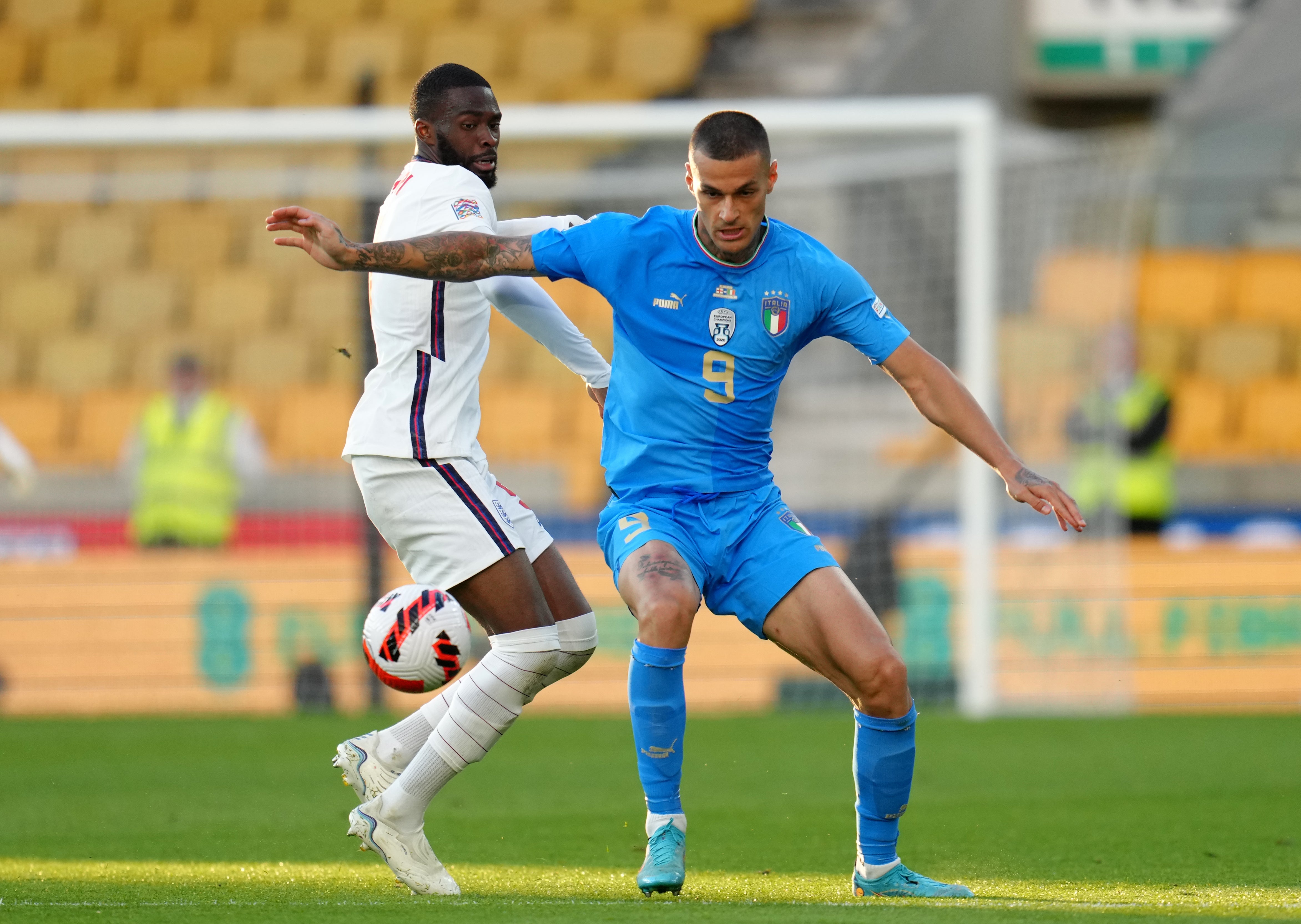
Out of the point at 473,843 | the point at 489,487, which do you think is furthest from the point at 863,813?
the point at 473,843

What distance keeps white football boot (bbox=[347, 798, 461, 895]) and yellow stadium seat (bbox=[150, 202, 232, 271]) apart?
7509 mm

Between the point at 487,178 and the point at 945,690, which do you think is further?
the point at 945,690

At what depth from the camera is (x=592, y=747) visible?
9.32m

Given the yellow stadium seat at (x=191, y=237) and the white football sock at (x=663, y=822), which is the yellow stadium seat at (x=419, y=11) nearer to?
the yellow stadium seat at (x=191, y=237)

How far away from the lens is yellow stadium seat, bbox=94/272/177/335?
11.9m

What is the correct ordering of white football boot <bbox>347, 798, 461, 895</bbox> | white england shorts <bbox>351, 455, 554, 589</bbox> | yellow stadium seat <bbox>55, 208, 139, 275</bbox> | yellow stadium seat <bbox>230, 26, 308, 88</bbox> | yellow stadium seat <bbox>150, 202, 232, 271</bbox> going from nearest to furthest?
white football boot <bbox>347, 798, 461, 895</bbox> < white england shorts <bbox>351, 455, 554, 589</bbox> < yellow stadium seat <bbox>55, 208, 139, 275</bbox> < yellow stadium seat <bbox>150, 202, 232, 271</bbox> < yellow stadium seat <bbox>230, 26, 308, 88</bbox>

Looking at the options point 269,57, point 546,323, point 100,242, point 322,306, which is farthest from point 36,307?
point 546,323

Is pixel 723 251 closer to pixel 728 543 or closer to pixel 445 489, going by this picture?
pixel 728 543

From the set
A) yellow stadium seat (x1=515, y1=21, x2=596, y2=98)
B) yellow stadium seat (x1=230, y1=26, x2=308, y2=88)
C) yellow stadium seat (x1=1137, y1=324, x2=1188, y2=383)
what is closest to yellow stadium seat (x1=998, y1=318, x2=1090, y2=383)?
yellow stadium seat (x1=1137, y1=324, x2=1188, y2=383)

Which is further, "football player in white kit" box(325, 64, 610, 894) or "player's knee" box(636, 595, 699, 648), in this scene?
"football player in white kit" box(325, 64, 610, 894)

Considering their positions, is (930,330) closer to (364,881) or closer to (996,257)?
(996,257)

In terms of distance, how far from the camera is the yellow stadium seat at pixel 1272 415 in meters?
13.3

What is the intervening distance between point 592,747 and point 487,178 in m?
4.75

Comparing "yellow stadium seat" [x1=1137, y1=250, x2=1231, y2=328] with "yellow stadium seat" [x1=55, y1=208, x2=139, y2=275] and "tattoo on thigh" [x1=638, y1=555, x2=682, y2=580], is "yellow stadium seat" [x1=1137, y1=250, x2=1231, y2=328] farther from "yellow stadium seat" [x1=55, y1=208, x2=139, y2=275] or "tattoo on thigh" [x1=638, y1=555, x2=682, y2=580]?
"tattoo on thigh" [x1=638, y1=555, x2=682, y2=580]
